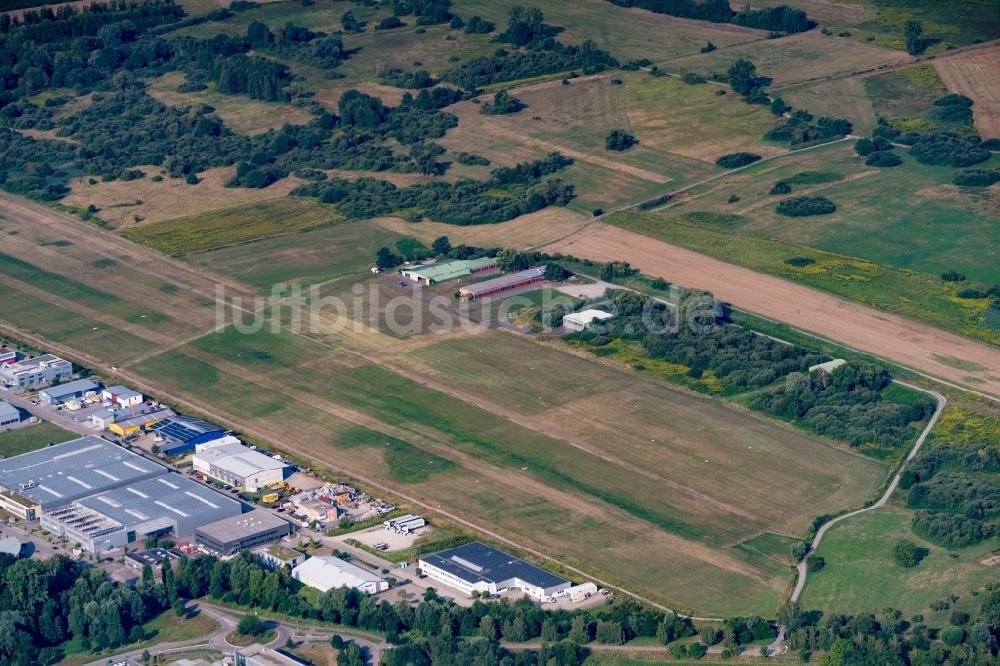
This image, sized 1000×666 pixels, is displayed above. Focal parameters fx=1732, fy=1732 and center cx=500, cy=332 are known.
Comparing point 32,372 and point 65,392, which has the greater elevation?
point 32,372

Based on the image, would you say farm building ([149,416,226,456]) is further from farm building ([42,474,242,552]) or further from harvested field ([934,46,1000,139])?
harvested field ([934,46,1000,139])

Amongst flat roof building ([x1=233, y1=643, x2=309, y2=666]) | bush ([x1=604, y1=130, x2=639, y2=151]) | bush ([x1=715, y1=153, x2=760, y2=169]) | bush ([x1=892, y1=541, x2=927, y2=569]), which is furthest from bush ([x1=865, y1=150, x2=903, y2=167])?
flat roof building ([x1=233, y1=643, x2=309, y2=666])

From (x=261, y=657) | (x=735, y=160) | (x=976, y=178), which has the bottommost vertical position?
(x=261, y=657)

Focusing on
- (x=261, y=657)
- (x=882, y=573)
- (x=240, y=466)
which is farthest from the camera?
(x=240, y=466)

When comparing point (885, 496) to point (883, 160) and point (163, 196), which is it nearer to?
point (883, 160)

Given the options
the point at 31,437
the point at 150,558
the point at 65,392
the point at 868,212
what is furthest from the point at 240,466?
the point at 868,212

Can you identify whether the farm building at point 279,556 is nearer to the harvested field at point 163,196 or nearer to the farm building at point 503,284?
the farm building at point 503,284

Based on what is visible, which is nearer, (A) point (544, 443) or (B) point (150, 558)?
(B) point (150, 558)
